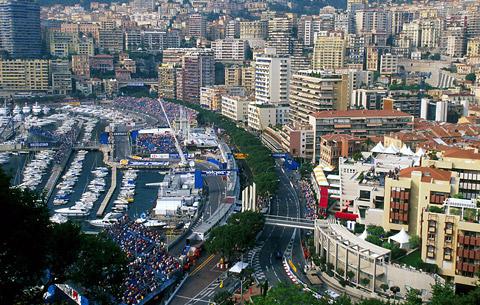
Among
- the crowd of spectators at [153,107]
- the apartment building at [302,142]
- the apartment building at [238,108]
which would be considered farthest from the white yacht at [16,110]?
the apartment building at [302,142]

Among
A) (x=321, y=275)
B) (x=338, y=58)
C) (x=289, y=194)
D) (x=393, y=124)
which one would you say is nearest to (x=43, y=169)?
(x=289, y=194)

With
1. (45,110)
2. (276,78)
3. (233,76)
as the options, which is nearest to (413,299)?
(276,78)

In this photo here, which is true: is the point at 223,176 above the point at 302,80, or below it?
below

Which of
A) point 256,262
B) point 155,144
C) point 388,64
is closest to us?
point 256,262

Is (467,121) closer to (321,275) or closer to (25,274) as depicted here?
(321,275)

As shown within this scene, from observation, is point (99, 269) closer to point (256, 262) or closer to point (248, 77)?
point (256, 262)

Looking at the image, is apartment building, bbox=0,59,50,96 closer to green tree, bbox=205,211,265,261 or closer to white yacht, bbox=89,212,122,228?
white yacht, bbox=89,212,122,228
